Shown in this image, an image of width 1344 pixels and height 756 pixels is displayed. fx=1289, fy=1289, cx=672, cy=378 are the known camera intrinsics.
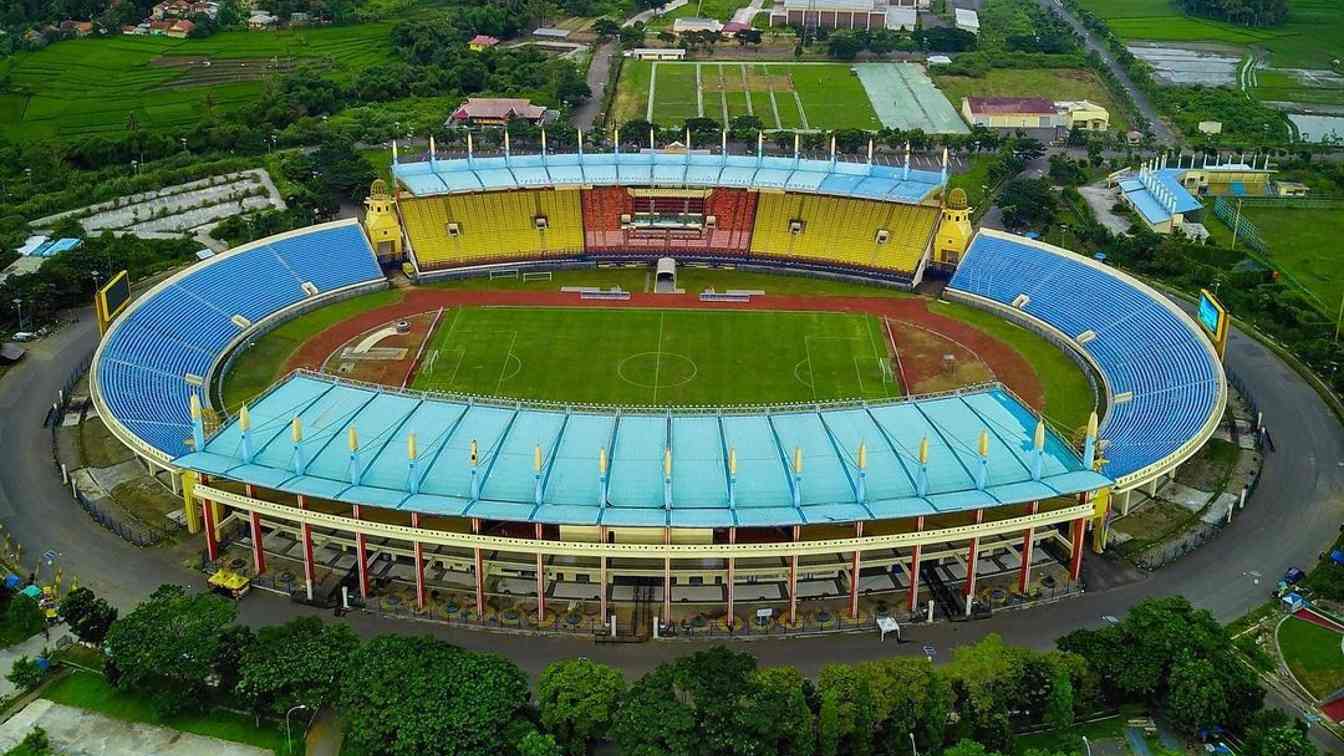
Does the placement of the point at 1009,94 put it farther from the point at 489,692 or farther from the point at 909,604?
the point at 489,692

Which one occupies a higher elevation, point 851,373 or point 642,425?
point 642,425

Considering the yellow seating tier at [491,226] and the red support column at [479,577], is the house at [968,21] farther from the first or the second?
the red support column at [479,577]

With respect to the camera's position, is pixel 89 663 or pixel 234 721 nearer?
pixel 234 721

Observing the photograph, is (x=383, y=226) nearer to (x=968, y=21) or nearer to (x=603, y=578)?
(x=603, y=578)

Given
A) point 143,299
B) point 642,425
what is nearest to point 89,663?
point 642,425

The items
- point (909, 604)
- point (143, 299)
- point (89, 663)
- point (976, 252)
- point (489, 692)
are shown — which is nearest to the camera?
point (489, 692)

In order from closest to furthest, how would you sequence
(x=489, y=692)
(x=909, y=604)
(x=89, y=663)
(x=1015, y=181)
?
(x=489, y=692), (x=89, y=663), (x=909, y=604), (x=1015, y=181)

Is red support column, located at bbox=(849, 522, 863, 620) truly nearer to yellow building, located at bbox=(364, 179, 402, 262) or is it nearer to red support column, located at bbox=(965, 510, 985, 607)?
red support column, located at bbox=(965, 510, 985, 607)
